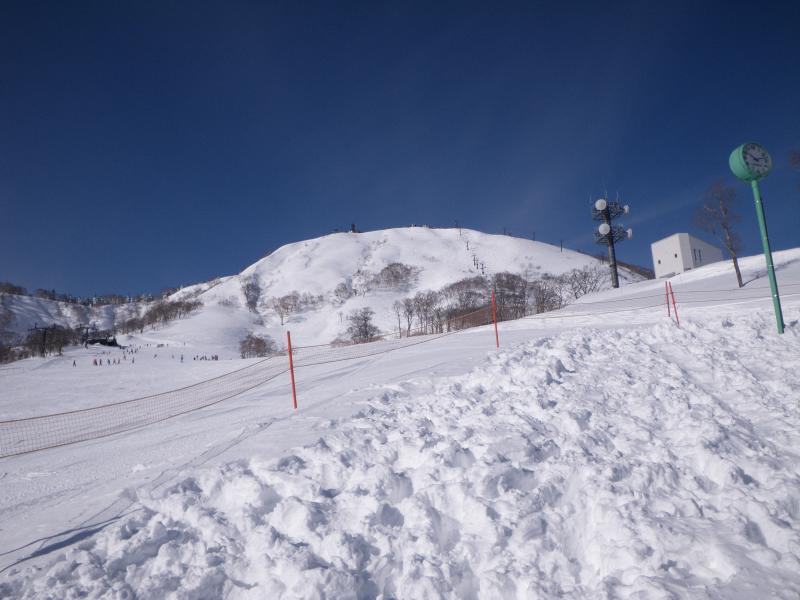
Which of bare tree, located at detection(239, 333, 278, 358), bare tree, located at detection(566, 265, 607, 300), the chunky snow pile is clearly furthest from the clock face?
bare tree, located at detection(239, 333, 278, 358)

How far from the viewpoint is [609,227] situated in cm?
Result: 5612

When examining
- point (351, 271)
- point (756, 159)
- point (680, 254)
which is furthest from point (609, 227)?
point (351, 271)

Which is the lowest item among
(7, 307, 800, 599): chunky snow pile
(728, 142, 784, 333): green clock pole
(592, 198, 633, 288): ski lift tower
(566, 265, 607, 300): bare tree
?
(7, 307, 800, 599): chunky snow pile

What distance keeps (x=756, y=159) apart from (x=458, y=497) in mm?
10317

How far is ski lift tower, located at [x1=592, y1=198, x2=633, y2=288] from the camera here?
5594 centimetres

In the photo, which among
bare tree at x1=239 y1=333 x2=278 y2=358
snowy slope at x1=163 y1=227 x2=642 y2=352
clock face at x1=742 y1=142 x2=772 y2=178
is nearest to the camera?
clock face at x1=742 y1=142 x2=772 y2=178

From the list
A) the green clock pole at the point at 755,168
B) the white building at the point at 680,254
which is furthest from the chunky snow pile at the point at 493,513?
the white building at the point at 680,254

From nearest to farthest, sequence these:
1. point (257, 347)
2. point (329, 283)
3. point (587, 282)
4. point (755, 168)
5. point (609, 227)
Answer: point (755, 168) → point (609, 227) → point (587, 282) → point (257, 347) → point (329, 283)

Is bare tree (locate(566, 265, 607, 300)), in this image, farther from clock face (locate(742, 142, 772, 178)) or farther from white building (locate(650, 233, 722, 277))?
clock face (locate(742, 142, 772, 178))

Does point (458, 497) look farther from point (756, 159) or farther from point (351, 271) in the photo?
point (351, 271)

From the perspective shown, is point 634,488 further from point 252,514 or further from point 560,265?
point 560,265

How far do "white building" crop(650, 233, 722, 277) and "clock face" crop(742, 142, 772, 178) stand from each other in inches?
1871

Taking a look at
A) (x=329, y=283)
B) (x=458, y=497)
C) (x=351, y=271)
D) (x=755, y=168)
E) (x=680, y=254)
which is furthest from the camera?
(x=351, y=271)

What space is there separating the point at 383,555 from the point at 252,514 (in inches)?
55.3
